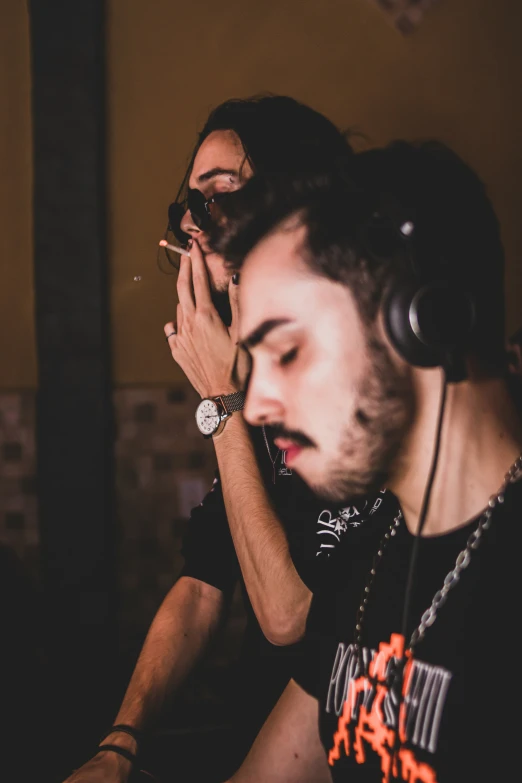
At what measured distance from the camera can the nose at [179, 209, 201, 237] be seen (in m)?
1.36

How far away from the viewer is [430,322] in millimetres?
646

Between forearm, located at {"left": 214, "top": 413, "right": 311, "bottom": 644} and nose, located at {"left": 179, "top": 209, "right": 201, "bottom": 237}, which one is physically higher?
nose, located at {"left": 179, "top": 209, "right": 201, "bottom": 237}

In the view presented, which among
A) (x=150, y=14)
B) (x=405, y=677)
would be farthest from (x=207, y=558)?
(x=150, y=14)

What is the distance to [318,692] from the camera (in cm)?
83

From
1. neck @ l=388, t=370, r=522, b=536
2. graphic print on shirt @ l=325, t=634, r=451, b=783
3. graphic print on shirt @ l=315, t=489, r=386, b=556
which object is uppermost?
neck @ l=388, t=370, r=522, b=536

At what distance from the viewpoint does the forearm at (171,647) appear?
1.06 meters

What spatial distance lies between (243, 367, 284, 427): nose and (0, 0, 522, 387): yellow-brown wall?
1.10 meters

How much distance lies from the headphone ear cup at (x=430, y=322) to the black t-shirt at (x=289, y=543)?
1.45 ft

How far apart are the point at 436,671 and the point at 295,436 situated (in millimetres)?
323

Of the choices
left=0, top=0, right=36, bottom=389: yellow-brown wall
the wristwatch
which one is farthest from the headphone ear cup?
left=0, top=0, right=36, bottom=389: yellow-brown wall

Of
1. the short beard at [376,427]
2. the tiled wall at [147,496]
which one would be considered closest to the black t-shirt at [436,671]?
the short beard at [376,427]

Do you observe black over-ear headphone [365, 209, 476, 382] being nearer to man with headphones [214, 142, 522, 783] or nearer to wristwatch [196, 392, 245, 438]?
man with headphones [214, 142, 522, 783]

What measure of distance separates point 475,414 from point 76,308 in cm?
142

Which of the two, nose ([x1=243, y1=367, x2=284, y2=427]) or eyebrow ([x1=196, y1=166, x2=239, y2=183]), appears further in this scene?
eyebrow ([x1=196, y1=166, x2=239, y2=183])
